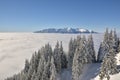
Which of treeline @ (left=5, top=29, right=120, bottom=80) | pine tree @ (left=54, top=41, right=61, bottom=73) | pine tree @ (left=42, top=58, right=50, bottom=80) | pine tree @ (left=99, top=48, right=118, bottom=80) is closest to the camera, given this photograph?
pine tree @ (left=99, top=48, right=118, bottom=80)

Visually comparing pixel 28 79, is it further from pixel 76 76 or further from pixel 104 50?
pixel 104 50

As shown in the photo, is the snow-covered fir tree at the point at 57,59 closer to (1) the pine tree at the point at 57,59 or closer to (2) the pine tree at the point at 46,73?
(1) the pine tree at the point at 57,59

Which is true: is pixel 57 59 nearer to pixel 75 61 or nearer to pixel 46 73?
pixel 46 73

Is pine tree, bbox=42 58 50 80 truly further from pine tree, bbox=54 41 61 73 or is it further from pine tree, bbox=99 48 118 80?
pine tree, bbox=99 48 118 80

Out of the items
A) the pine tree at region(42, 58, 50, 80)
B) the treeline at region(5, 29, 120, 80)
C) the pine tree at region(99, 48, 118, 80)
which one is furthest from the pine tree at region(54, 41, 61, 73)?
the pine tree at region(99, 48, 118, 80)

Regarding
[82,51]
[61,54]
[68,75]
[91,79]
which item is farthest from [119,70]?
[61,54]

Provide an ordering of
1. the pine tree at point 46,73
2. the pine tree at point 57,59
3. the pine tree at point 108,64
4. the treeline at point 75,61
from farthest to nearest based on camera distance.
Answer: the pine tree at point 57,59 < the pine tree at point 46,73 < the treeline at point 75,61 < the pine tree at point 108,64

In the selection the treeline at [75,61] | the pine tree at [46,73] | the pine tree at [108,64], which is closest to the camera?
the pine tree at [108,64]

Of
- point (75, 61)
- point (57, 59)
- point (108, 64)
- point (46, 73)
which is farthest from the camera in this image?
point (57, 59)

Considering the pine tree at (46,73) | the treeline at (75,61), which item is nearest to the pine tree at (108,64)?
the treeline at (75,61)

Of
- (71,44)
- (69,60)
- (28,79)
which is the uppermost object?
(71,44)

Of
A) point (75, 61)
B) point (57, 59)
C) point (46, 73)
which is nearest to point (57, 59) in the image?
point (57, 59)
